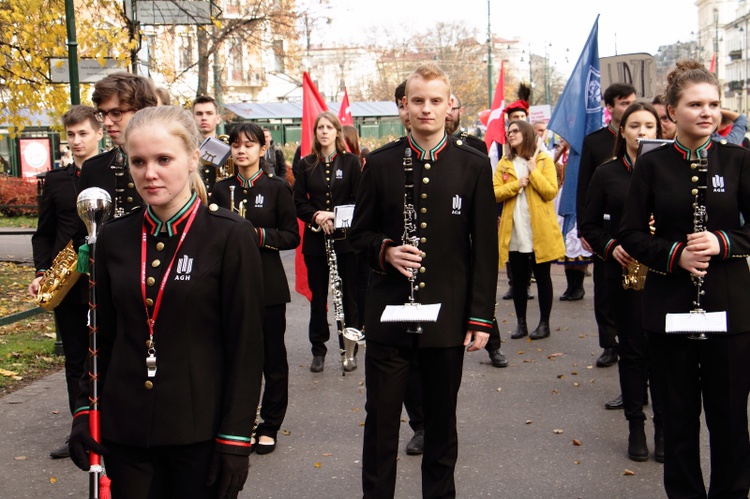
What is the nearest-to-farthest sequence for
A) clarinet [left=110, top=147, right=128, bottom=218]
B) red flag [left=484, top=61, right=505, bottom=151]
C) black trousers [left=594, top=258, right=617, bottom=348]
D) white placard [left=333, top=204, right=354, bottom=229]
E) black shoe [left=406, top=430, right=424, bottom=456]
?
clarinet [left=110, top=147, right=128, bottom=218] → black shoe [left=406, top=430, right=424, bottom=456] → black trousers [left=594, top=258, right=617, bottom=348] → white placard [left=333, top=204, right=354, bottom=229] → red flag [left=484, top=61, right=505, bottom=151]

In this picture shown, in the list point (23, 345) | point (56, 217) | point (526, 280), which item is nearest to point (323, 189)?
point (526, 280)

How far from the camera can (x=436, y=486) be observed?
4.57m

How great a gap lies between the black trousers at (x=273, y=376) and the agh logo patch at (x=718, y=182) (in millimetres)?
3076

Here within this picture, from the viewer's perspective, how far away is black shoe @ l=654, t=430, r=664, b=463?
5.91 metres

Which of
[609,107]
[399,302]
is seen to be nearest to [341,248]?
[609,107]

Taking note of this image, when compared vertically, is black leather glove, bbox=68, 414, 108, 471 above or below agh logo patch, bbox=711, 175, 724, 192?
below

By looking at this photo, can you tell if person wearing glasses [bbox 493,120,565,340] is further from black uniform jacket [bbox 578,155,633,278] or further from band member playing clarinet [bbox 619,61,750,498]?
band member playing clarinet [bbox 619,61,750,498]

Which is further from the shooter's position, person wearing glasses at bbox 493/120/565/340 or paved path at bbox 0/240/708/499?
person wearing glasses at bbox 493/120/565/340

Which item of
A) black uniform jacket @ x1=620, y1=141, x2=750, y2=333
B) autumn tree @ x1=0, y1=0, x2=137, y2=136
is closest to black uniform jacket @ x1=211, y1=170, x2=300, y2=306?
black uniform jacket @ x1=620, y1=141, x2=750, y2=333

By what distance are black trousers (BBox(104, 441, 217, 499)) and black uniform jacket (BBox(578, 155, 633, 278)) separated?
3.94m

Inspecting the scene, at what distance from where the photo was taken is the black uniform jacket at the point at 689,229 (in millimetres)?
4410

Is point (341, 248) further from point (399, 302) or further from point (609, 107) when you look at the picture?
point (399, 302)

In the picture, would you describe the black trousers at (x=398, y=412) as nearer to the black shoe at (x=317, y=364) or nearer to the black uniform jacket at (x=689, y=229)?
the black uniform jacket at (x=689, y=229)

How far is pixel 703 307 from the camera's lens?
441 centimetres
